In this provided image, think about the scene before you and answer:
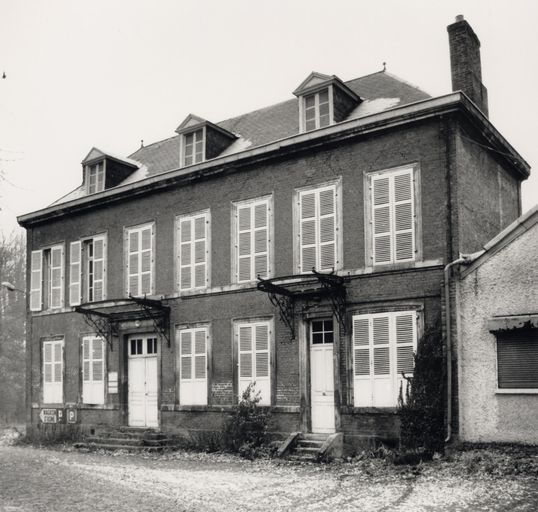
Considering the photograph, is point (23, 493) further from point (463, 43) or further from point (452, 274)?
point (463, 43)

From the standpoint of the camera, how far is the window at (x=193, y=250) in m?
18.9

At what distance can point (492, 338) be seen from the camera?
13.8m

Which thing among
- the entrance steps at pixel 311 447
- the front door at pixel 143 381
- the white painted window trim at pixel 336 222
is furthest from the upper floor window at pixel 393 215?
the front door at pixel 143 381

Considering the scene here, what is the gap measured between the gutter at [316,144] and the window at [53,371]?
4.15 metres

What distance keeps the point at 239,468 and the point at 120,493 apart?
3.59 m

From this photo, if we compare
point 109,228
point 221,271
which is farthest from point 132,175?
point 221,271

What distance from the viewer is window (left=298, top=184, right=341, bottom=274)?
1642 cm

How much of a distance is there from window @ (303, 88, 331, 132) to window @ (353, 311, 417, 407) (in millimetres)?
4792

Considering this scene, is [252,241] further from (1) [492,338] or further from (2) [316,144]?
(1) [492,338]

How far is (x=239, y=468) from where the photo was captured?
14594 mm

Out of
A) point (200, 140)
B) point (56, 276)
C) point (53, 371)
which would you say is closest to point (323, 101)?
point (200, 140)

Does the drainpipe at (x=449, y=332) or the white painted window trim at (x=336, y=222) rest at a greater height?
the white painted window trim at (x=336, y=222)

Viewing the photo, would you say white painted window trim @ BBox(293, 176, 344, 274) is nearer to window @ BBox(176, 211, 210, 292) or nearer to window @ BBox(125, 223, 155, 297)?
window @ BBox(176, 211, 210, 292)

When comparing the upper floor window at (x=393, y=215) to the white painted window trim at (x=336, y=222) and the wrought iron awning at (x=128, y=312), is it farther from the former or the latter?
the wrought iron awning at (x=128, y=312)
